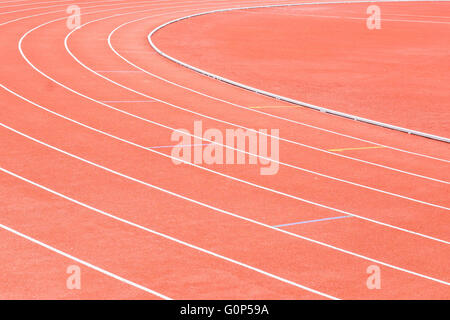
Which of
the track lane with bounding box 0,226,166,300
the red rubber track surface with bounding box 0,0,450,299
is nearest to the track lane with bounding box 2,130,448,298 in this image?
the red rubber track surface with bounding box 0,0,450,299

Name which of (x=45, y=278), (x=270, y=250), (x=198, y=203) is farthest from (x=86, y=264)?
(x=198, y=203)

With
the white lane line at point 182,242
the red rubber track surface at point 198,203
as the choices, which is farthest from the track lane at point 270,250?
the white lane line at point 182,242

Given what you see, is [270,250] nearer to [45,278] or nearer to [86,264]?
[86,264]

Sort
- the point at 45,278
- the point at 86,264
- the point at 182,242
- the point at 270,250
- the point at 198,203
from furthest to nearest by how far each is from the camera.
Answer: the point at 198,203
the point at 182,242
the point at 270,250
the point at 86,264
the point at 45,278

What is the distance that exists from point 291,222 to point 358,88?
34.4ft

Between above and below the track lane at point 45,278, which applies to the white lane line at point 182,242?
below

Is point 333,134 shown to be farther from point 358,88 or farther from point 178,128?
point 358,88

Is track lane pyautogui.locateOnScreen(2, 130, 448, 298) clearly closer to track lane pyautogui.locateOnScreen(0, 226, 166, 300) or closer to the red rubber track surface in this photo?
the red rubber track surface

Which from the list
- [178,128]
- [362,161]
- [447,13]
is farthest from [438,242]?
[447,13]

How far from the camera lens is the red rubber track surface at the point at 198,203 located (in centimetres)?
859

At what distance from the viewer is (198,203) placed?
11.2 meters

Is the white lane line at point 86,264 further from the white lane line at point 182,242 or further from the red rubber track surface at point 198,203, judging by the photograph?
the white lane line at point 182,242

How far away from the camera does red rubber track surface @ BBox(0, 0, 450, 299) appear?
28.2 feet

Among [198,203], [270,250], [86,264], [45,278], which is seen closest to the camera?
[45,278]
